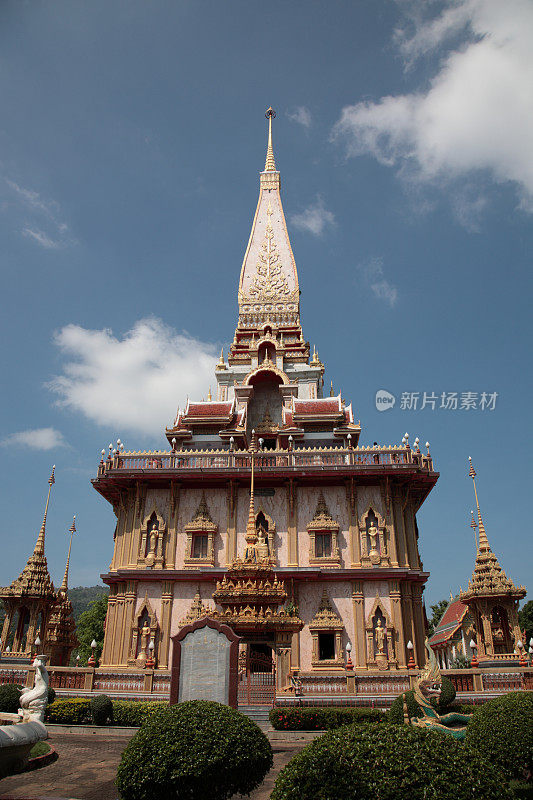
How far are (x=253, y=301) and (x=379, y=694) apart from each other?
31055mm

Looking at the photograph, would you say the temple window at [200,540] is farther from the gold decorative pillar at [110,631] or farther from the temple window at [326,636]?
the temple window at [326,636]

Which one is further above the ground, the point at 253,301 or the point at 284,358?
the point at 253,301

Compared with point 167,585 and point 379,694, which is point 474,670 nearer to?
point 379,694

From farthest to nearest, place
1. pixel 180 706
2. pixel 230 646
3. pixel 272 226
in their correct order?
pixel 272 226 < pixel 230 646 < pixel 180 706

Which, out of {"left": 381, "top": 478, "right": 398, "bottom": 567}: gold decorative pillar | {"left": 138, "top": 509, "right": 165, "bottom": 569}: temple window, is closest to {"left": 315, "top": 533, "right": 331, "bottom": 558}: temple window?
{"left": 381, "top": 478, "right": 398, "bottom": 567}: gold decorative pillar

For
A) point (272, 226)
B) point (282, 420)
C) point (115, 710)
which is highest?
point (272, 226)

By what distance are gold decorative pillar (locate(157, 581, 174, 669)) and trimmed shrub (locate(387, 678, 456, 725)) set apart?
11996 millimetres

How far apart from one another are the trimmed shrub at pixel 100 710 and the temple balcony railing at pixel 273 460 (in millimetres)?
11594

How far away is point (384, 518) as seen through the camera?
26.6m

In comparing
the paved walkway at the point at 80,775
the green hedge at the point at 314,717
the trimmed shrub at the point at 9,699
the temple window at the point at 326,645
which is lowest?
the paved walkway at the point at 80,775

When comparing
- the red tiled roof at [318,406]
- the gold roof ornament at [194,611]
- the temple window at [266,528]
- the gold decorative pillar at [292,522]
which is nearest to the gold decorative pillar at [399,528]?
the gold decorative pillar at [292,522]

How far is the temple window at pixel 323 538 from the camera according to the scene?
85.0ft

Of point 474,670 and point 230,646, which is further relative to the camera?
point 474,670

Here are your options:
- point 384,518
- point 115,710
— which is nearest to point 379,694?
point 115,710
